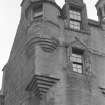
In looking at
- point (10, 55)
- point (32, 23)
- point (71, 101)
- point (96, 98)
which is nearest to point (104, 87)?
point (96, 98)

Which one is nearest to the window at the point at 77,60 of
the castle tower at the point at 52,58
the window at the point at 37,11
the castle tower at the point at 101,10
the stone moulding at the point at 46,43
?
the castle tower at the point at 52,58

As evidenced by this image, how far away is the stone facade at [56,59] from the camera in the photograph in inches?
840

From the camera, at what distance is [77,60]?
2348 cm

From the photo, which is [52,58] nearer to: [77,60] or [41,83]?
[77,60]

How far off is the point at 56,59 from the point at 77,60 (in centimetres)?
172

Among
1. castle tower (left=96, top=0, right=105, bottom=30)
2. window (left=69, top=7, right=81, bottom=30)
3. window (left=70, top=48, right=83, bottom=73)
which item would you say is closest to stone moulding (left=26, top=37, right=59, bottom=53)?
window (left=70, top=48, right=83, bottom=73)

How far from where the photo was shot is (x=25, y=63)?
79.9 feet

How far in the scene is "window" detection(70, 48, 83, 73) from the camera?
23.1 m

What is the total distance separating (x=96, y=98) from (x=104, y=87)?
1.25m

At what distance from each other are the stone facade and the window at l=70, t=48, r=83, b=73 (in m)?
0.12

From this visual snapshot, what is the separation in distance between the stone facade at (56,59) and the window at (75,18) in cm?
10

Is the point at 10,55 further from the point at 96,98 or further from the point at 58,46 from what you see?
the point at 96,98

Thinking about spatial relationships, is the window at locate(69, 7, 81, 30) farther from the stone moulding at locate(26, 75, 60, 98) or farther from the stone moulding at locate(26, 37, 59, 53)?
the stone moulding at locate(26, 75, 60, 98)

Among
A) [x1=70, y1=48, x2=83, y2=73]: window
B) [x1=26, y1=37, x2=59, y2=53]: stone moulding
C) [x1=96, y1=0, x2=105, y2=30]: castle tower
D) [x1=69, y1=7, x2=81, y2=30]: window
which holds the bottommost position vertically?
[x1=70, y1=48, x2=83, y2=73]: window
